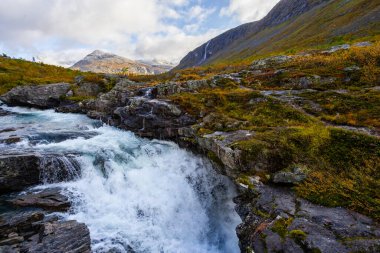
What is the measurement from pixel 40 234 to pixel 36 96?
3989 cm

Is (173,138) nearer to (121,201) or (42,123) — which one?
(121,201)

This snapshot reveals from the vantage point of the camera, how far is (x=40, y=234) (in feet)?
39.2

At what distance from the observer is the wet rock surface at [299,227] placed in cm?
934

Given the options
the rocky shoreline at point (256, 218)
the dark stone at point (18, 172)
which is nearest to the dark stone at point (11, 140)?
the dark stone at point (18, 172)

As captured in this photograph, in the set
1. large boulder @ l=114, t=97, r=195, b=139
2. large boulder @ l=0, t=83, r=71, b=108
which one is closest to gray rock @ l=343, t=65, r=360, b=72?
large boulder @ l=114, t=97, r=195, b=139

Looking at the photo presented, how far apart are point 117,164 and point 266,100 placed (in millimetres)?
15652

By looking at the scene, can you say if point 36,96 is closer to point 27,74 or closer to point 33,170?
point 27,74

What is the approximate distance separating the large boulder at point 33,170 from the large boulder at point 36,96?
102 ft

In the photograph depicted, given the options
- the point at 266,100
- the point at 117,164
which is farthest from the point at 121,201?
the point at 266,100

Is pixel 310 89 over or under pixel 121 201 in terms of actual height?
over

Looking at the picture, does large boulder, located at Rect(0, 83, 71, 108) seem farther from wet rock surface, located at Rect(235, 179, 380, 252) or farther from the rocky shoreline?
wet rock surface, located at Rect(235, 179, 380, 252)

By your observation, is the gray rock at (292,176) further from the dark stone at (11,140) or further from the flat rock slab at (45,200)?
the dark stone at (11,140)

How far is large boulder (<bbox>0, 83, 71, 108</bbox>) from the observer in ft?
144

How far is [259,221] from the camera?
39.0ft
